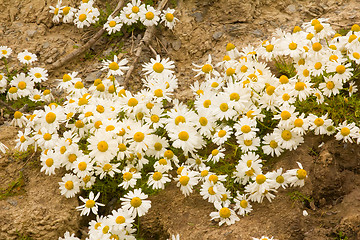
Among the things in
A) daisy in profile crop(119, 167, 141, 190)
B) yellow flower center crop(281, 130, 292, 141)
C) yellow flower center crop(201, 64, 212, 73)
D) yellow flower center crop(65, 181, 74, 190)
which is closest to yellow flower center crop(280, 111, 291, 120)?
yellow flower center crop(281, 130, 292, 141)

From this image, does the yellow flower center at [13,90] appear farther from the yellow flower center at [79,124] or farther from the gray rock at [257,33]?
the gray rock at [257,33]

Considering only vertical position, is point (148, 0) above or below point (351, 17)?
below

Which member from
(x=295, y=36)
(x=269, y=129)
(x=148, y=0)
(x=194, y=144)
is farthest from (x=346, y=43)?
(x=148, y=0)

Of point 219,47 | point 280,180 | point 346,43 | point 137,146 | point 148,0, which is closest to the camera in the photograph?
point 280,180

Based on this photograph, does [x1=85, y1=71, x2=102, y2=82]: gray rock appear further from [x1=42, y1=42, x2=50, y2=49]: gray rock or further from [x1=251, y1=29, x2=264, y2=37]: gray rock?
[x1=251, y1=29, x2=264, y2=37]: gray rock

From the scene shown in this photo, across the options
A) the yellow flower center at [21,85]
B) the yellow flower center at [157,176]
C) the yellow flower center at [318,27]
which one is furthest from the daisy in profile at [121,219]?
the yellow flower center at [318,27]

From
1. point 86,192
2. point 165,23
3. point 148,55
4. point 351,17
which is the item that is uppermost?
point 351,17

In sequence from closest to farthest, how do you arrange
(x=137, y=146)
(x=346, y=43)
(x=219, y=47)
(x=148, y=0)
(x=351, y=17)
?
(x=137, y=146)
(x=346, y=43)
(x=351, y=17)
(x=219, y=47)
(x=148, y=0)

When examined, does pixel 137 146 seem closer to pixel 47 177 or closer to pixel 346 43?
pixel 47 177
